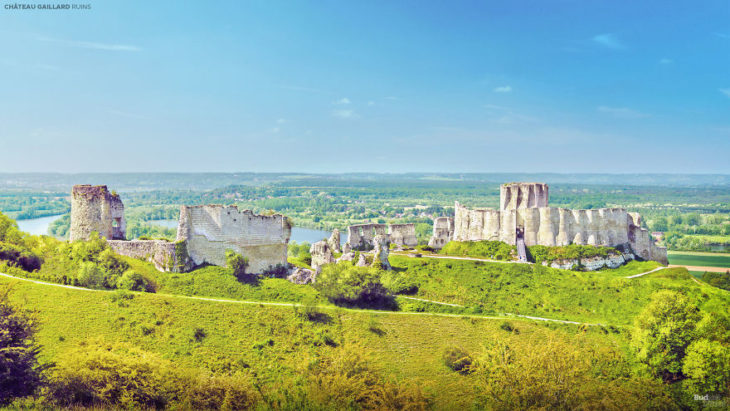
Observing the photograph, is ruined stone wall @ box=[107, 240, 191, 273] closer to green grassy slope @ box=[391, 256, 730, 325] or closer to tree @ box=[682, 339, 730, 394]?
green grassy slope @ box=[391, 256, 730, 325]

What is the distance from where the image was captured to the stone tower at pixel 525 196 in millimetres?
48219

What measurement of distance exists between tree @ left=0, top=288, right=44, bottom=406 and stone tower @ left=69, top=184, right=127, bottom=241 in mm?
12790

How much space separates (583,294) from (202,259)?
92.6 ft

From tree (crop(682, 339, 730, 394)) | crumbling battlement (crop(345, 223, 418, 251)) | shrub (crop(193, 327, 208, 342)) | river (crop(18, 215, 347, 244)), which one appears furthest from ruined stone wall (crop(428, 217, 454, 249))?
river (crop(18, 215, 347, 244))

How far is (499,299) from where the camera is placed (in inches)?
1298

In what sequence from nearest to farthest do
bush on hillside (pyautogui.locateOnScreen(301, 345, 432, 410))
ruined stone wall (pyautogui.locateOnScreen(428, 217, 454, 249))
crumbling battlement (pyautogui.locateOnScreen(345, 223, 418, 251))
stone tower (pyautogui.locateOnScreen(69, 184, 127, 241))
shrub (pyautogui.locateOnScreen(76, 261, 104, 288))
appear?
bush on hillside (pyautogui.locateOnScreen(301, 345, 432, 410))
shrub (pyautogui.locateOnScreen(76, 261, 104, 288))
stone tower (pyautogui.locateOnScreen(69, 184, 127, 241))
crumbling battlement (pyautogui.locateOnScreen(345, 223, 418, 251))
ruined stone wall (pyautogui.locateOnScreen(428, 217, 454, 249))

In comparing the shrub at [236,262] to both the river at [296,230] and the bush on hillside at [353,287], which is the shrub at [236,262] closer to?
the bush on hillside at [353,287]

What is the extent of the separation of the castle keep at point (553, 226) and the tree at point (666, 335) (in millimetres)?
19787

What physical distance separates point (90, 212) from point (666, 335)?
117 feet

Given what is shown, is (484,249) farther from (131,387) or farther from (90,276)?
(131,387)

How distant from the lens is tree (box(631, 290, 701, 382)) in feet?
75.6

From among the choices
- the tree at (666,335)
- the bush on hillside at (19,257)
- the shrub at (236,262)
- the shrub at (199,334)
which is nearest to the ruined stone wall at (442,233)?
the shrub at (236,262)

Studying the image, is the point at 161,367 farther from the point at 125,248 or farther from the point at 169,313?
the point at 125,248

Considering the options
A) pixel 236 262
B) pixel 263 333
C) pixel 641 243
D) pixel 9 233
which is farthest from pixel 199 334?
pixel 641 243
